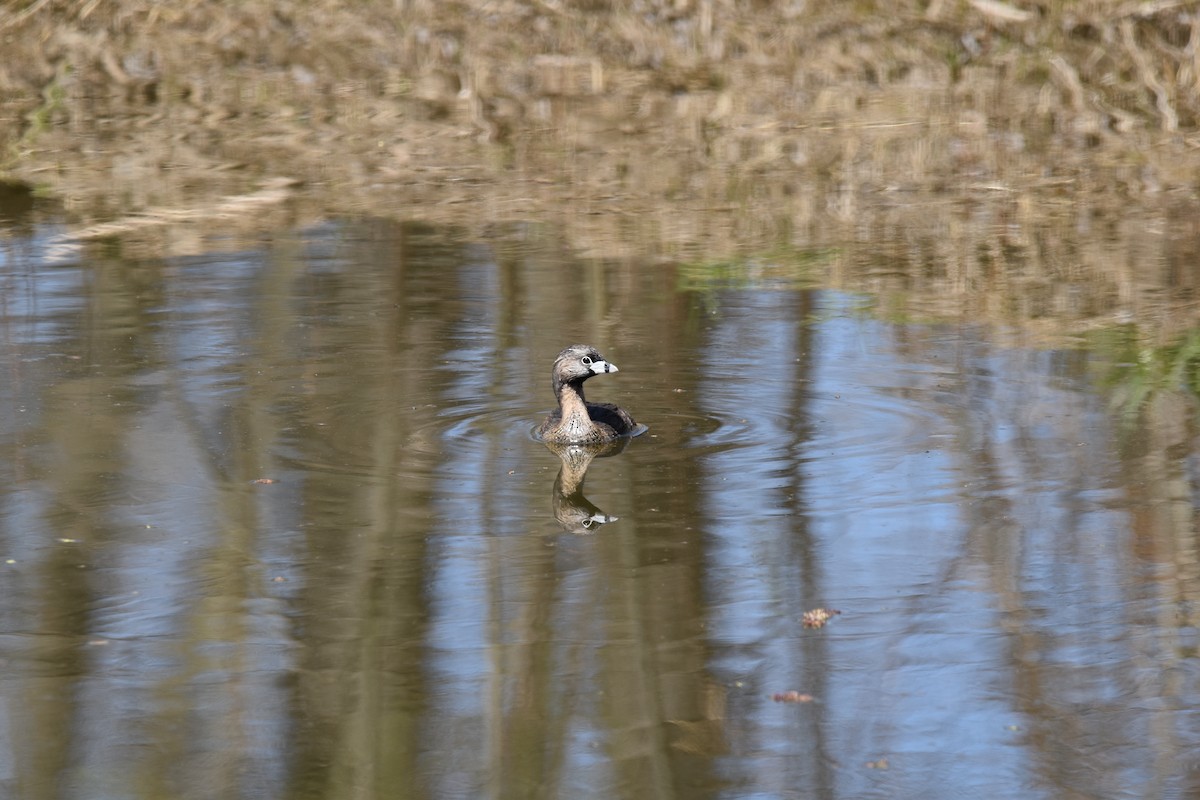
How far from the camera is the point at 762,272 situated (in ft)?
46.6

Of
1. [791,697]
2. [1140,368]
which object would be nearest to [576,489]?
[791,697]

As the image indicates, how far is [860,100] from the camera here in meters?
22.1

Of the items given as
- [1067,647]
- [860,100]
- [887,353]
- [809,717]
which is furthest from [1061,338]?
[860,100]

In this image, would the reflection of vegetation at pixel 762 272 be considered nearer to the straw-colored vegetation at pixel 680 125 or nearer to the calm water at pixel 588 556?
the straw-colored vegetation at pixel 680 125

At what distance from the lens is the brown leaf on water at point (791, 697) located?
6695 mm

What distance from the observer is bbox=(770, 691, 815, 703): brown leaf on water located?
6.70 metres

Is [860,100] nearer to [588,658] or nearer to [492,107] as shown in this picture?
[492,107]

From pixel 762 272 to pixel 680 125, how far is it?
23.0ft

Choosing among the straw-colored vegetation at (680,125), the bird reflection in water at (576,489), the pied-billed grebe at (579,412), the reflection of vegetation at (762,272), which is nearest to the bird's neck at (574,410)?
the pied-billed grebe at (579,412)

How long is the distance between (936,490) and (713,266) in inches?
217

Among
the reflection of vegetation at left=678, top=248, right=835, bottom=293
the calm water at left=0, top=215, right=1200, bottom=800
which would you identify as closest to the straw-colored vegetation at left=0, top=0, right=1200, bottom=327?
the reflection of vegetation at left=678, top=248, right=835, bottom=293

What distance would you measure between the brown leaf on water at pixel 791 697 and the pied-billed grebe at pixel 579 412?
11.6 ft

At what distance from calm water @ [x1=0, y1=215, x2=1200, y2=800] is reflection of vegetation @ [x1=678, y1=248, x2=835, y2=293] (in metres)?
0.43

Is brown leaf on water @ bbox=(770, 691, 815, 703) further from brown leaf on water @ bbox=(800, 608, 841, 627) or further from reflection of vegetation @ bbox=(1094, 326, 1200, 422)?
reflection of vegetation @ bbox=(1094, 326, 1200, 422)
